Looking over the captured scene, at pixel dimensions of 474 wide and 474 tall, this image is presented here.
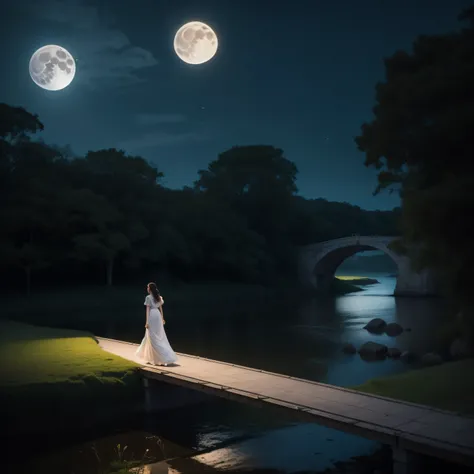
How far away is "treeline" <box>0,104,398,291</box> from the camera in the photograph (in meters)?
36.8

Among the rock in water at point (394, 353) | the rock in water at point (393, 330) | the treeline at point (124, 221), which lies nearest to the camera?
the rock in water at point (394, 353)

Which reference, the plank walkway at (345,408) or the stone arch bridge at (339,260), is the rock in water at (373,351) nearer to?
the plank walkway at (345,408)

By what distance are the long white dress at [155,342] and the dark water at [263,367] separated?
133cm

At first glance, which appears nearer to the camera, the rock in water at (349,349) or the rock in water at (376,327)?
the rock in water at (349,349)

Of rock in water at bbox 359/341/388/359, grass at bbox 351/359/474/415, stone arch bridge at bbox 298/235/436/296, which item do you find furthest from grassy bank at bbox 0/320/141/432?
stone arch bridge at bbox 298/235/436/296

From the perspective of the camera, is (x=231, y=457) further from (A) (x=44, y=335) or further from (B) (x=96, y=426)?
(A) (x=44, y=335)

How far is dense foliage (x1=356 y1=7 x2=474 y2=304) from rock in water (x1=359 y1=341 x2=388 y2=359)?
1129 cm

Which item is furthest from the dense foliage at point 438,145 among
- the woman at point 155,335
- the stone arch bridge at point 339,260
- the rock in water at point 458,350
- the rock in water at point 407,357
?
the stone arch bridge at point 339,260

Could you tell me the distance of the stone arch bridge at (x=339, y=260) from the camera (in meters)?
53.5

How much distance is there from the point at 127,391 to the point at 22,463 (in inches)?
114

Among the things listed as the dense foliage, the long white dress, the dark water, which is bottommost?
the dark water

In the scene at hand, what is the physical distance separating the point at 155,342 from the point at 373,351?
1058 cm

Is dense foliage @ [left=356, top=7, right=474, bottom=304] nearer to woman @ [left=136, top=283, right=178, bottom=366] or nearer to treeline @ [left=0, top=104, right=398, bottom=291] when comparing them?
woman @ [left=136, top=283, right=178, bottom=366]

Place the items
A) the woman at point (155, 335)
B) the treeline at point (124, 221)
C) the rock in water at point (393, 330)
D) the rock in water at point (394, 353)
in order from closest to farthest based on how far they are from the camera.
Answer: the woman at point (155, 335) → the rock in water at point (394, 353) → the rock in water at point (393, 330) → the treeline at point (124, 221)
